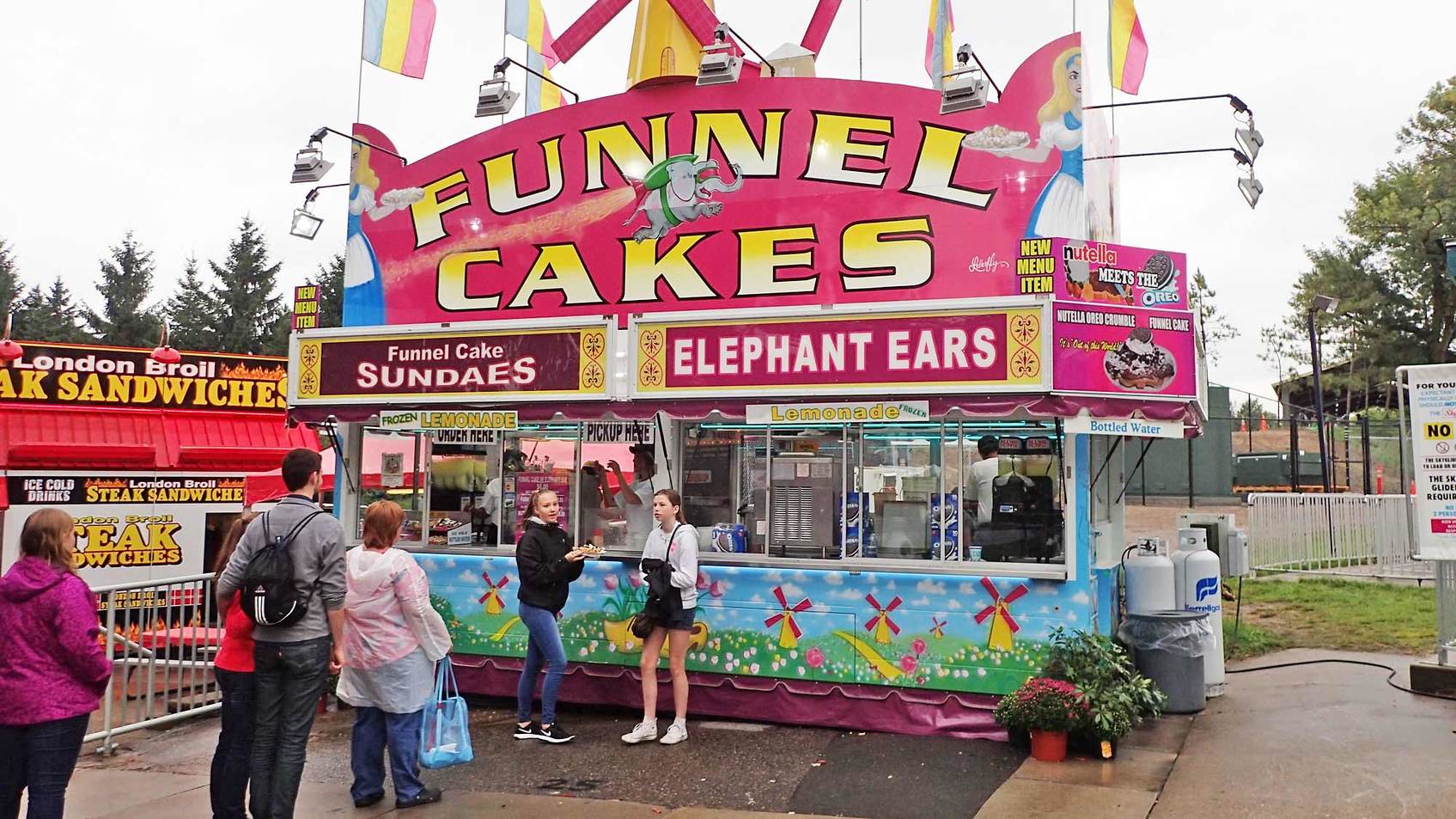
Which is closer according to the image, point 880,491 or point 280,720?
point 280,720

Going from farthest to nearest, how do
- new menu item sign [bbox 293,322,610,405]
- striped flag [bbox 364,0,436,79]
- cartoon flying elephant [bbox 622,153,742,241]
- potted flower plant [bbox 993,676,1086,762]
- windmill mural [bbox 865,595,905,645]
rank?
striped flag [bbox 364,0,436,79]
cartoon flying elephant [bbox 622,153,742,241]
new menu item sign [bbox 293,322,610,405]
windmill mural [bbox 865,595,905,645]
potted flower plant [bbox 993,676,1086,762]

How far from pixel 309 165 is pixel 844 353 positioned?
19.9 ft

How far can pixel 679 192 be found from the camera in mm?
9680

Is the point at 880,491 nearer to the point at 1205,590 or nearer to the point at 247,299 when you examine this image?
the point at 1205,590

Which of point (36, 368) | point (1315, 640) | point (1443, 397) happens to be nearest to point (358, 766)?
point (1443, 397)

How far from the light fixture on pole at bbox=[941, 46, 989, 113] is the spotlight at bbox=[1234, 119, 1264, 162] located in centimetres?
226

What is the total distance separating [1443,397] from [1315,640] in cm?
371

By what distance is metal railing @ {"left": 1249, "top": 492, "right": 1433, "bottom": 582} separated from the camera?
15.9m

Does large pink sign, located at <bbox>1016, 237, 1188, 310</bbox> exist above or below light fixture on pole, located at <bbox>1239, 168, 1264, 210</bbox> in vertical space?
below

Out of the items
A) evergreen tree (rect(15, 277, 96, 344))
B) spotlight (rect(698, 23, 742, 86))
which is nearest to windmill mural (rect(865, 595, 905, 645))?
spotlight (rect(698, 23, 742, 86))

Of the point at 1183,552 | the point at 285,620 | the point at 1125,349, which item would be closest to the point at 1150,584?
the point at 1183,552

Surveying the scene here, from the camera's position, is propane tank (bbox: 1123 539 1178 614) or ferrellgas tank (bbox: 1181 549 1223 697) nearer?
propane tank (bbox: 1123 539 1178 614)

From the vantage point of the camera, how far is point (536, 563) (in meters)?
7.86

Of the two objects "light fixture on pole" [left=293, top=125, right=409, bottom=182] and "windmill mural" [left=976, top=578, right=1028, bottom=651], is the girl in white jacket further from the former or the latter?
"light fixture on pole" [left=293, top=125, right=409, bottom=182]
